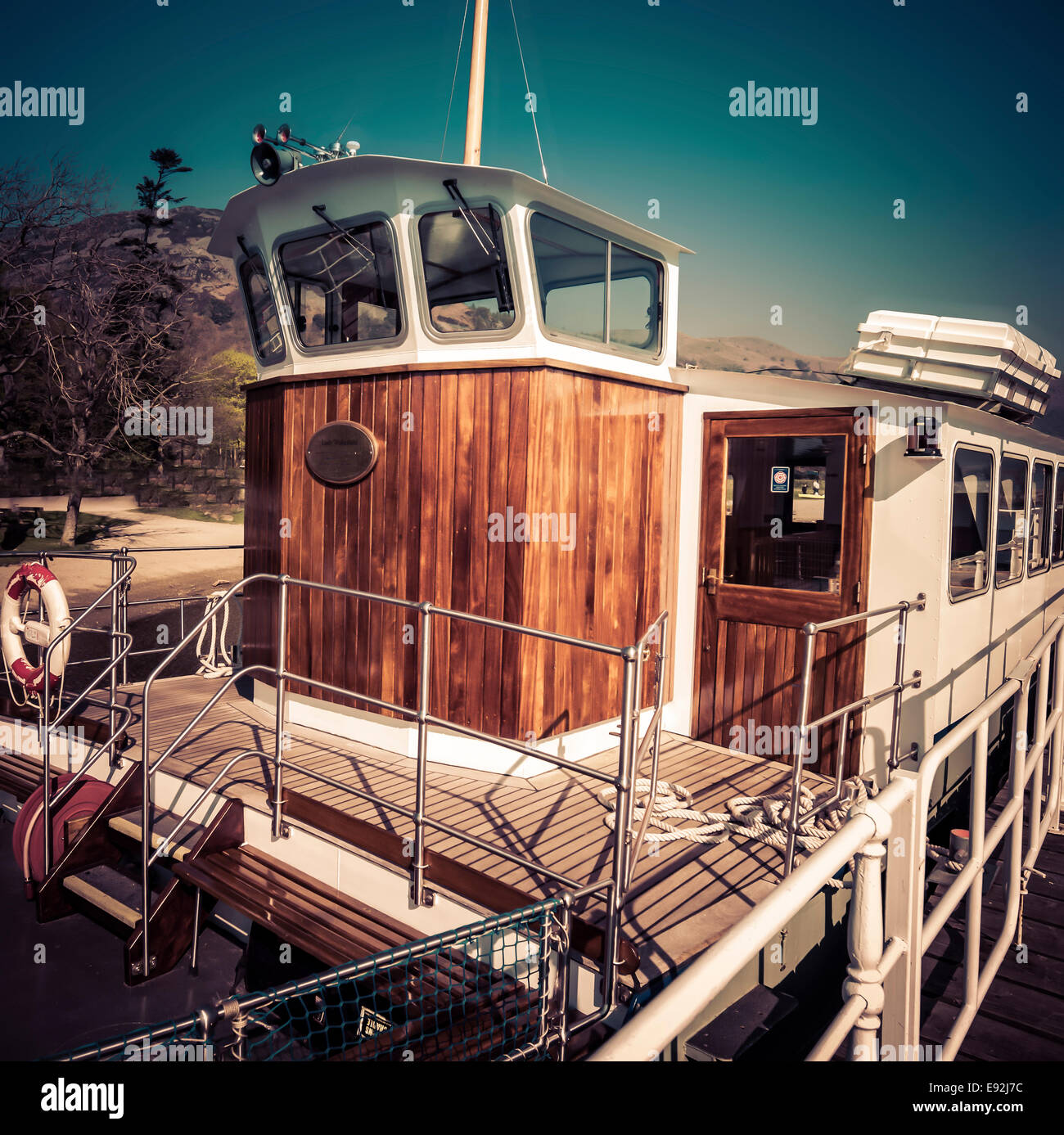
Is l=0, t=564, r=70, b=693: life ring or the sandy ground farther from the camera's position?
the sandy ground

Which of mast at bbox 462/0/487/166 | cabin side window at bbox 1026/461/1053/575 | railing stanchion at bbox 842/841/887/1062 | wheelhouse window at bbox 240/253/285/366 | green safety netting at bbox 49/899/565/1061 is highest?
mast at bbox 462/0/487/166

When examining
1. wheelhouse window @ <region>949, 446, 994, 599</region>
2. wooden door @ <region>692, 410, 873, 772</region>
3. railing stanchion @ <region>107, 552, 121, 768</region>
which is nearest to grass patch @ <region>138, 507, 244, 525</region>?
railing stanchion @ <region>107, 552, 121, 768</region>

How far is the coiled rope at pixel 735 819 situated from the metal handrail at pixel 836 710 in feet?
0.29

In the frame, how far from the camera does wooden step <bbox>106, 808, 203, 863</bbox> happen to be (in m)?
4.76

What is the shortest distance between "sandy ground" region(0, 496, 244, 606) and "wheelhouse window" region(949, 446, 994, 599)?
20.4 m

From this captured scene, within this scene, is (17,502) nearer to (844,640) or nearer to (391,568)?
(391,568)

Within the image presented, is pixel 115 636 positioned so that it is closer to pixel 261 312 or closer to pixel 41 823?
pixel 41 823

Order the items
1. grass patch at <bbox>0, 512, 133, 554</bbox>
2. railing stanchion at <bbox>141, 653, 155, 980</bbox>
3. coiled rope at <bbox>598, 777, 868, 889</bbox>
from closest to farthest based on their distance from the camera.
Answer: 1. railing stanchion at <bbox>141, 653, 155, 980</bbox>
2. coiled rope at <bbox>598, 777, 868, 889</bbox>
3. grass patch at <bbox>0, 512, 133, 554</bbox>

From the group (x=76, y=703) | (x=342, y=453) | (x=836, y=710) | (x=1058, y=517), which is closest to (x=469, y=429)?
(x=342, y=453)

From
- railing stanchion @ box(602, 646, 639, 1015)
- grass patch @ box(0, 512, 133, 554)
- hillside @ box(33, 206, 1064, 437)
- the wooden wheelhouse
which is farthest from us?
hillside @ box(33, 206, 1064, 437)

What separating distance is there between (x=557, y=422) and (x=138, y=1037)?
404cm

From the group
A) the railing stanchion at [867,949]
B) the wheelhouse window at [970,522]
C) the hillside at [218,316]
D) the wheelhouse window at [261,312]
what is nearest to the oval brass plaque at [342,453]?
the wheelhouse window at [261,312]

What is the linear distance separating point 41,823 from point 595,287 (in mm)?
5044

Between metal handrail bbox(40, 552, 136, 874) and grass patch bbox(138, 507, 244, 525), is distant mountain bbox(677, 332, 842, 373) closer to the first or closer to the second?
grass patch bbox(138, 507, 244, 525)
